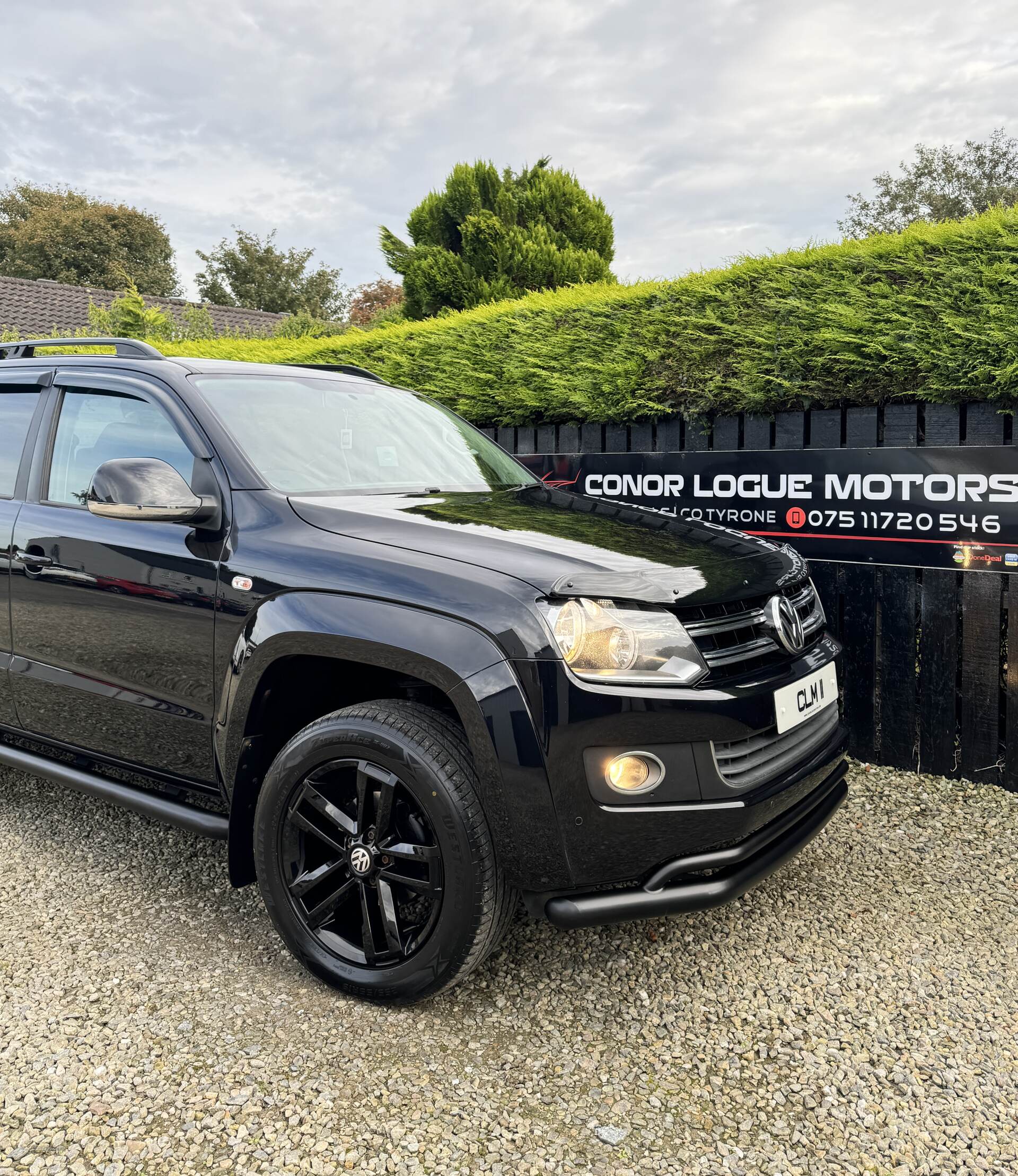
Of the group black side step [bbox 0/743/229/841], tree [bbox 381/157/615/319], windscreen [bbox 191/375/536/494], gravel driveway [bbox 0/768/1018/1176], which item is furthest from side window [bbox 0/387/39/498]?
tree [bbox 381/157/615/319]

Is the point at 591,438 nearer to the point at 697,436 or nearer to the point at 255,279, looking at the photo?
the point at 697,436

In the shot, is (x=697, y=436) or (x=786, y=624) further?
(x=697, y=436)

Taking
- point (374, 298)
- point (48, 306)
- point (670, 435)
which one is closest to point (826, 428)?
point (670, 435)

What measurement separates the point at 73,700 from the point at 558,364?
348 cm

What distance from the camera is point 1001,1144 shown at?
196 cm

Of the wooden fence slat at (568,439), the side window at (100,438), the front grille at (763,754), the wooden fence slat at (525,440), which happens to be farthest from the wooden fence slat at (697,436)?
the side window at (100,438)

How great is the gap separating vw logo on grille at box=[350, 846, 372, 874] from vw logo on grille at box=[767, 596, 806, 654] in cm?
130

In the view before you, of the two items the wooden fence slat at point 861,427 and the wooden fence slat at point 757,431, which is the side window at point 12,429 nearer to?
the wooden fence slat at point 757,431

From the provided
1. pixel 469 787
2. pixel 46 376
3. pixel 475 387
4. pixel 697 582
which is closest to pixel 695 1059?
pixel 469 787

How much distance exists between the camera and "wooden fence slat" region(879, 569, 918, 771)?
13.7ft

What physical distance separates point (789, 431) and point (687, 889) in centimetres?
307

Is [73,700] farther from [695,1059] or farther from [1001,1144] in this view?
[1001,1144]

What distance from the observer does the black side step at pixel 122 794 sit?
108 inches

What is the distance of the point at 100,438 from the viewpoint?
10.5ft
